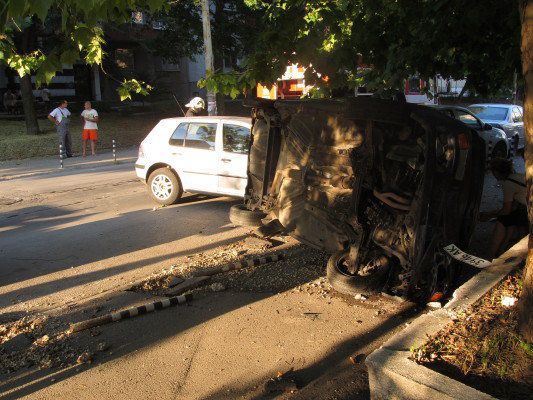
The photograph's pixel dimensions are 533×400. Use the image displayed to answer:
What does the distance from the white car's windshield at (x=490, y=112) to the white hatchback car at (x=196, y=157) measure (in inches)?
418

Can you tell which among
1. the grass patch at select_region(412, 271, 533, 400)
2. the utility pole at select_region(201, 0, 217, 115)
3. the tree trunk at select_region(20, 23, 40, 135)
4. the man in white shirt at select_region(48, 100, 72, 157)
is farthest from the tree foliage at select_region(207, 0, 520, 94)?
the tree trunk at select_region(20, 23, 40, 135)

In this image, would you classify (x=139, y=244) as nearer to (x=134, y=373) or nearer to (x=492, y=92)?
(x=134, y=373)

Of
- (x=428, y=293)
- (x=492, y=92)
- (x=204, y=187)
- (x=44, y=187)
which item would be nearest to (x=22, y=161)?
(x=44, y=187)

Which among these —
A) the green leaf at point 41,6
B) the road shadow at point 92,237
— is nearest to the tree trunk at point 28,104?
the road shadow at point 92,237

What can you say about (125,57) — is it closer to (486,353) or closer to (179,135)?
(179,135)

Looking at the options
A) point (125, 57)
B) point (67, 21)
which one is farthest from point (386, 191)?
point (125, 57)

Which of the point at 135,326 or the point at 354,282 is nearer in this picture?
the point at 135,326

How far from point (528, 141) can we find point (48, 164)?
15514mm

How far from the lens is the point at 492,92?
927 centimetres

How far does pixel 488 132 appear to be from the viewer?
1473 cm

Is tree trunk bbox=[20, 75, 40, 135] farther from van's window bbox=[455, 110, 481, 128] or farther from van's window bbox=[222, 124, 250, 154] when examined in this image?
van's window bbox=[455, 110, 481, 128]

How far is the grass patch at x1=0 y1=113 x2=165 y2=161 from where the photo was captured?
1897 centimetres

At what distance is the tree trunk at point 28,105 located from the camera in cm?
2145

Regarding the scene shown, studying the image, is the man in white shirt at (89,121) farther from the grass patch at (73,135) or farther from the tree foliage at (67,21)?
the tree foliage at (67,21)
